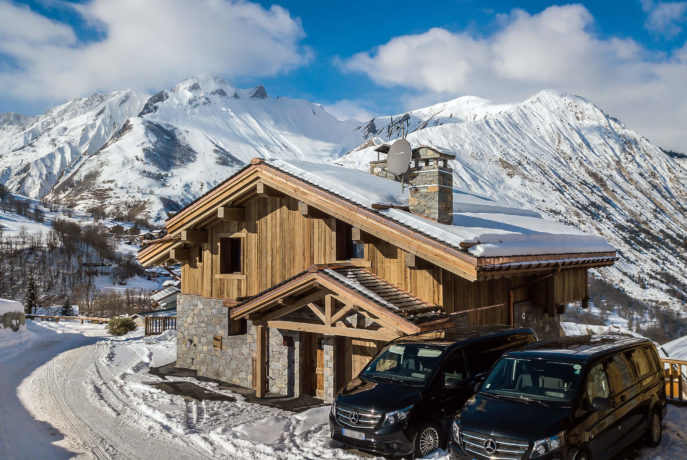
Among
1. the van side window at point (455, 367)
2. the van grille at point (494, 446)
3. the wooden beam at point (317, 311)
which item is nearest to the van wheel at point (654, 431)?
the van side window at point (455, 367)

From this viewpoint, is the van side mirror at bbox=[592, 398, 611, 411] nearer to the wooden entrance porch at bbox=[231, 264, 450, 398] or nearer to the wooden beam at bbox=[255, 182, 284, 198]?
the wooden entrance porch at bbox=[231, 264, 450, 398]

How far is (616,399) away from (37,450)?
10.0m

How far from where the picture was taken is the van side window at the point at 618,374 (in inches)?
298

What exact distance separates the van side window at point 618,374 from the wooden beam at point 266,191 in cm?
942

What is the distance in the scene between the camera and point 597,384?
7320 millimetres

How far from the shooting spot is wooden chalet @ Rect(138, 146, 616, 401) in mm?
11359

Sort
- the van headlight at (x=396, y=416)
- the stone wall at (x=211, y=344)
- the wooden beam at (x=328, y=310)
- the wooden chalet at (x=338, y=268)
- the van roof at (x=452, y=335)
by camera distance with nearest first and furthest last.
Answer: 1. the van headlight at (x=396, y=416)
2. the van roof at (x=452, y=335)
3. the wooden chalet at (x=338, y=268)
4. the wooden beam at (x=328, y=310)
5. the stone wall at (x=211, y=344)

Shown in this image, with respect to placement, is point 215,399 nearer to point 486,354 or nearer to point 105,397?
point 105,397

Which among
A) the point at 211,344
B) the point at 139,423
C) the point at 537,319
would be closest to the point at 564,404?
the point at 139,423

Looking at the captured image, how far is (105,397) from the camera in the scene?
13586 millimetres

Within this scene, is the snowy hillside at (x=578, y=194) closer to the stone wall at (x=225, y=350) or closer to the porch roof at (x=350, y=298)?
the stone wall at (x=225, y=350)

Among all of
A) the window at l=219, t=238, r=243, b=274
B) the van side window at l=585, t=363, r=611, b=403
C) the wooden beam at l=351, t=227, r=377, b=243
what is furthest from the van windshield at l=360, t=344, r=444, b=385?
the window at l=219, t=238, r=243, b=274

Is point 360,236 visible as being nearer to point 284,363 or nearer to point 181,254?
point 284,363

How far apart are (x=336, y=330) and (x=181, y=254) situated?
7610mm
